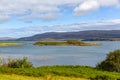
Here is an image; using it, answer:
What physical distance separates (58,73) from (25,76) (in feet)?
9.29

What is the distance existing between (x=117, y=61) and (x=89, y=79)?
713 cm

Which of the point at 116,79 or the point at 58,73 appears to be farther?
the point at 58,73

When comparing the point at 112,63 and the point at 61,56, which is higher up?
the point at 112,63

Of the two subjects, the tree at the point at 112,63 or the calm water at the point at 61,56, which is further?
the calm water at the point at 61,56

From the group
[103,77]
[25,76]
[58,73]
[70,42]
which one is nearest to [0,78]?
[25,76]

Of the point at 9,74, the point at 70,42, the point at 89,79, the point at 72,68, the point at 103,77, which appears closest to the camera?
the point at 103,77

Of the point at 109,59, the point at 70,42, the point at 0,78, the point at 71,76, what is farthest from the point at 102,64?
the point at 70,42

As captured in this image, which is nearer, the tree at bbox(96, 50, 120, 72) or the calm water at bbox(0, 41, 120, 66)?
the tree at bbox(96, 50, 120, 72)

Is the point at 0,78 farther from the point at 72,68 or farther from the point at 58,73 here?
the point at 72,68

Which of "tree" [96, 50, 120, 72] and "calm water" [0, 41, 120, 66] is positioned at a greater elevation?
"tree" [96, 50, 120, 72]

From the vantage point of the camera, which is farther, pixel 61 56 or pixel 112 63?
pixel 61 56

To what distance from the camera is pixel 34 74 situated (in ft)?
91.2

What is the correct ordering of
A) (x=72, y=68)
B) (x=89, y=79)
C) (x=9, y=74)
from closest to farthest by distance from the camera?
(x=89, y=79) → (x=9, y=74) → (x=72, y=68)

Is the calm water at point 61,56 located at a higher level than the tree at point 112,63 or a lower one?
lower
